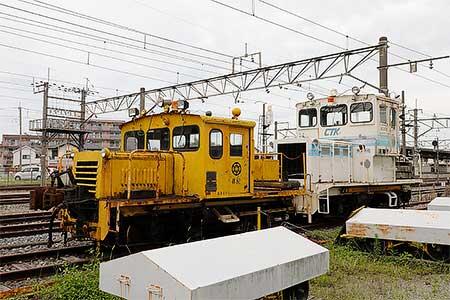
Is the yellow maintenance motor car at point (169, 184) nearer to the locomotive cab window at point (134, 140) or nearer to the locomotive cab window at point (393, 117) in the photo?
the locomotive cab window at point (134, 140)

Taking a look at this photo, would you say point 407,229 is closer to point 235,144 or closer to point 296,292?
point 296,292

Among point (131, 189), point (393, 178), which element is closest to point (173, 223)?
point (131, 189)

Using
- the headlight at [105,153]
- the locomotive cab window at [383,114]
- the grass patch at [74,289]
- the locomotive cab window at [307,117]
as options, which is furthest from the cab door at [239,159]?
the locomotive cab window at [383,114]

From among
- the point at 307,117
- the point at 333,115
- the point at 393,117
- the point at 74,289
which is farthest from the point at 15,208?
the point at 393,117

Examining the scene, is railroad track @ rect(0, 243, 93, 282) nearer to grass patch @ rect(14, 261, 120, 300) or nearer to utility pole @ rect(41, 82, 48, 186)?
grass patch @ rect(14, 261, 120, 300)

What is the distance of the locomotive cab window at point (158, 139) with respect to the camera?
924 centimetres

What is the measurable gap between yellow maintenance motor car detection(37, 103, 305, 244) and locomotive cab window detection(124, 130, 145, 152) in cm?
2

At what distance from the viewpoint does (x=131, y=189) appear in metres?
7.91

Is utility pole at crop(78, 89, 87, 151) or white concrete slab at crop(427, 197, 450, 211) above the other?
utility pole at crop(78, 89, 87, 151)

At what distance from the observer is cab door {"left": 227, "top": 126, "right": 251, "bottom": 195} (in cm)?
911

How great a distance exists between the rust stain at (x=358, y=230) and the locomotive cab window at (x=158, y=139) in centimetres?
398

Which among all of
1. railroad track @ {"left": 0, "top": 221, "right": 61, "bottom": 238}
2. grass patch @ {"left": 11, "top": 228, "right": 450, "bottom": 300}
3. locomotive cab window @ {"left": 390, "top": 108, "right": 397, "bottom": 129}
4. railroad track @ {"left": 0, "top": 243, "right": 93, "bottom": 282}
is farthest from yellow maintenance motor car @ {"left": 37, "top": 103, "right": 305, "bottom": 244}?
locomotive cab window @ {"left": 390, "top": 108, "right": 397, "bottom": 129}

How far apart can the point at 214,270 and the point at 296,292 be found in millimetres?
1697

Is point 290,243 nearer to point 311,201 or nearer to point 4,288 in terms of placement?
point 4,288
